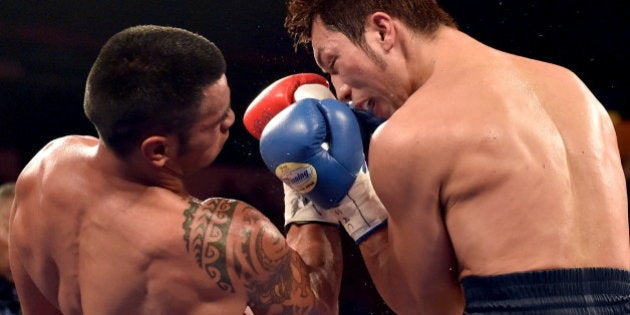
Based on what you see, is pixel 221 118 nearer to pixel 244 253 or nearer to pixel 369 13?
pixel 244 253

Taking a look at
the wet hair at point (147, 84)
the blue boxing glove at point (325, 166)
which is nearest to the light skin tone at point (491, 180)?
the blue boxing glove at point (325, 166)

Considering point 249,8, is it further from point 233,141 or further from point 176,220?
point 176,220

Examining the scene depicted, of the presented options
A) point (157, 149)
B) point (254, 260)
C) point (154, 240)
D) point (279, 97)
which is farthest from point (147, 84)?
point (279, 97)

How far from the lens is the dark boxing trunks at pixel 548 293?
158 centimetres

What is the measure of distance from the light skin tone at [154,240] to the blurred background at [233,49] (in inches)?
130

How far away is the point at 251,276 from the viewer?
62.8 inches

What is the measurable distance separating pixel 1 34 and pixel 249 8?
67.1 inches

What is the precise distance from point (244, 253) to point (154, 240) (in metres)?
0.18

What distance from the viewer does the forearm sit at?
1.75 meters

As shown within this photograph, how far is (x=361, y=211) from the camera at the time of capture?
6.39ft

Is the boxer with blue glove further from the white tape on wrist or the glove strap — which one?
the white tape on wrist

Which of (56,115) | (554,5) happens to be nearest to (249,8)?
(56,115)

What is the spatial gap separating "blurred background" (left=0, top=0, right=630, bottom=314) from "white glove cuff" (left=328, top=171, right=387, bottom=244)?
3.01 m

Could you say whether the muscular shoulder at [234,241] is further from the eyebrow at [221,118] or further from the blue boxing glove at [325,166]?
the blue boxing glove at [325,166]
